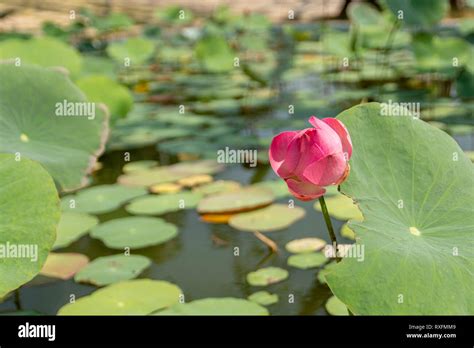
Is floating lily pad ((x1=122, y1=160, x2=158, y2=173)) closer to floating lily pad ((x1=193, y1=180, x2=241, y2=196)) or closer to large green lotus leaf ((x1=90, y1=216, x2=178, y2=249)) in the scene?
floating lily pad ((x1=193, y1=180, x2=241, y2=196))

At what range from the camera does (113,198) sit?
1.64 meters

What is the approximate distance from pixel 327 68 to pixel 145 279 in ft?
7.76

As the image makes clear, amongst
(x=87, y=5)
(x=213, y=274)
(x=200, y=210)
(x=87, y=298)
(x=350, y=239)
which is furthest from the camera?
(x=87, y=5)

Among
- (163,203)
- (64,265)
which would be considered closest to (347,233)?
(163,203)

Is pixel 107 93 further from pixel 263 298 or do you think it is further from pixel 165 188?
pixel 263 298

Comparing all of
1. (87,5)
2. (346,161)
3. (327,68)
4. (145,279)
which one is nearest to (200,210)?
(145,279)

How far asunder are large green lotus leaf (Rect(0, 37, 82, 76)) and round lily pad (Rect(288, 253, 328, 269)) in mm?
832

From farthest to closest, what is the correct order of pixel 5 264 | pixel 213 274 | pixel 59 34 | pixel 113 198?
pixel 59 34, pixel 113 198, pixel 213 274, pixel 5 264

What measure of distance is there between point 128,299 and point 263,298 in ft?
0.73

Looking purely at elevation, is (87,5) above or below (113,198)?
above

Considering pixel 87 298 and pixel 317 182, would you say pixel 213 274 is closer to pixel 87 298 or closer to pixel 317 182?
pixel 87 298

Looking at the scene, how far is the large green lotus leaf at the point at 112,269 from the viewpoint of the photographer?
3.96 feet

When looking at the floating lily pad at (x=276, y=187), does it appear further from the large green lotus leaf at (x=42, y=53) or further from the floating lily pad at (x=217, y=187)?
the large green lotus leaf at (x=42, y=53)
